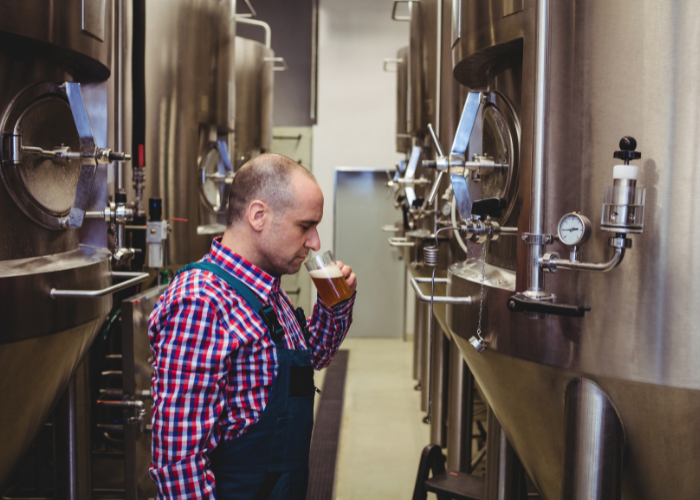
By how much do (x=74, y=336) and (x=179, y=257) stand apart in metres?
1.49

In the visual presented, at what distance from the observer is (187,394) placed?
3.64 feet

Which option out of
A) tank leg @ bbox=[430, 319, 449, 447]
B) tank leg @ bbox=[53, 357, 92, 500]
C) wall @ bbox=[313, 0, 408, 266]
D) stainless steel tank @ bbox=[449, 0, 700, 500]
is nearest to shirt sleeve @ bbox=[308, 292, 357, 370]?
stainless steel tank @ bbox=[449, 0, 700, 500]

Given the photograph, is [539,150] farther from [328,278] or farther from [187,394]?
[187,394]

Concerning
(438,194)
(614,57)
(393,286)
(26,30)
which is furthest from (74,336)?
(393,286)

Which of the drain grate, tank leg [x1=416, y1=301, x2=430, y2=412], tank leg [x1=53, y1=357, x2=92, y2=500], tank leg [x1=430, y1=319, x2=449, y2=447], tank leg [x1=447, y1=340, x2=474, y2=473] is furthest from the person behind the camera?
tank leg [x1=416, y1=301, x2=430, y2=412]

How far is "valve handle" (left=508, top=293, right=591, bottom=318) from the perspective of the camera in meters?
1.26

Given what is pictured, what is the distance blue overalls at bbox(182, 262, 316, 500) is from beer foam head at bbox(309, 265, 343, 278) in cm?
27

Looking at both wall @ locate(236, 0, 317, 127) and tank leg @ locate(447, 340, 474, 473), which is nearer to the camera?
tank leg @ locate(447, 340, 474, 473)

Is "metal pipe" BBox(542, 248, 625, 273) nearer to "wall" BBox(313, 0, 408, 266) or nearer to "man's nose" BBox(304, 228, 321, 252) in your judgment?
"man's nose" BBox(304, 228, 321, 252)

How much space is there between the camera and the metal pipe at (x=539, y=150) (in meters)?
1.38

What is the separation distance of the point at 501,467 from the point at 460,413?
85 cm

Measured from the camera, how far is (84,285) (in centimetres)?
191

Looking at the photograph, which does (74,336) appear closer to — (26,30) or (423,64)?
(26,30)

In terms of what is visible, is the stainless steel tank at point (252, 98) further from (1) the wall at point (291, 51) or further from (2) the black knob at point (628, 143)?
(2) the black knob at point (628, 143)
